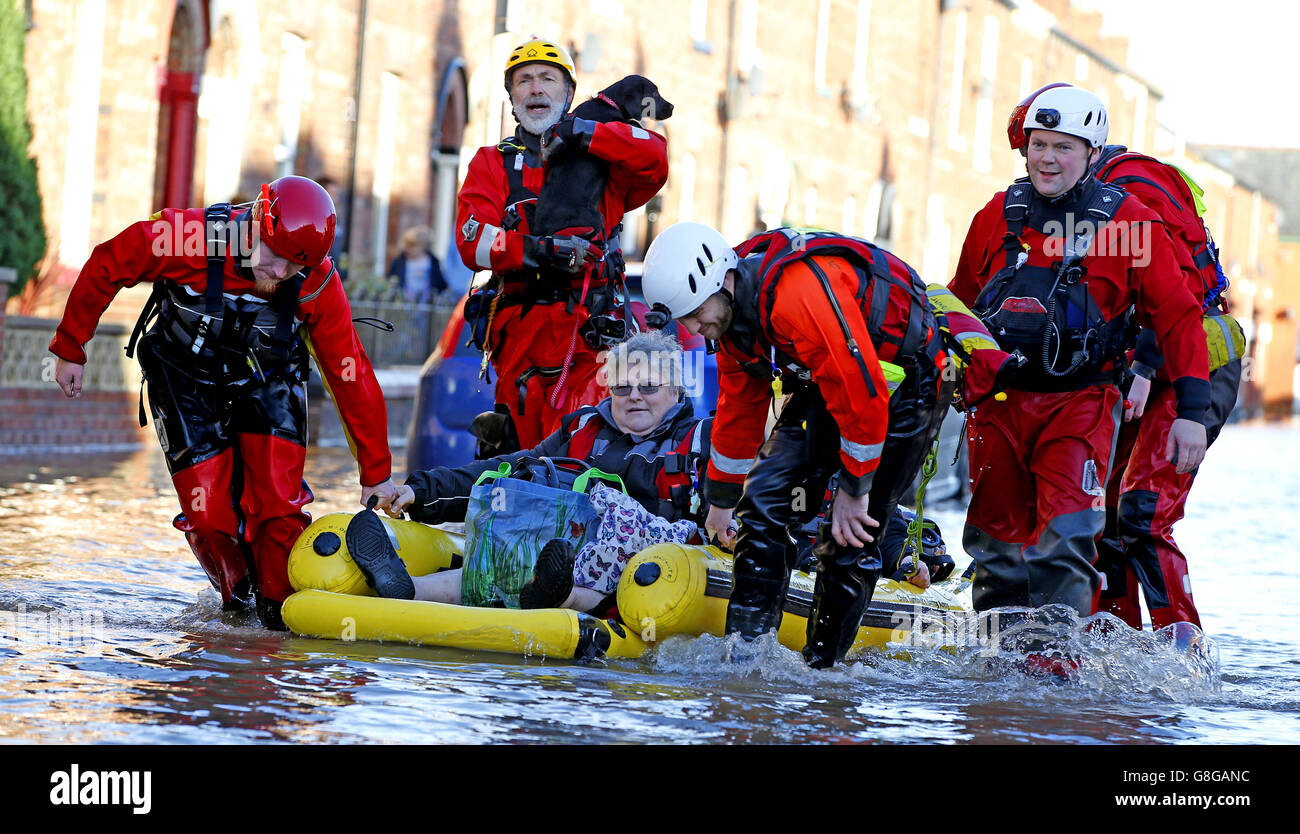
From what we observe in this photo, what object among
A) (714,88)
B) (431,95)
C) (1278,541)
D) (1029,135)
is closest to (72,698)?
(1029,135)

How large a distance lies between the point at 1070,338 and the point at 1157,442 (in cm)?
94

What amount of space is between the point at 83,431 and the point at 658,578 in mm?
8832

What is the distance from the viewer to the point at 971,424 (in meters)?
7.17

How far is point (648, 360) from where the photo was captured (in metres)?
7.63

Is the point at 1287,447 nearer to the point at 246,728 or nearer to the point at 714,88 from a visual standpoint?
the point at 714,88

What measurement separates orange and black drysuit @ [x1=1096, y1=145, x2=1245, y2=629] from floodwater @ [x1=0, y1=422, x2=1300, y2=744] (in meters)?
0.43

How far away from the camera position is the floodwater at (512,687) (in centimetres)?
544

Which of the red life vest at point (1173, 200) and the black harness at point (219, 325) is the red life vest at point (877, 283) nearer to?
the red life vest at point (1173, 200)

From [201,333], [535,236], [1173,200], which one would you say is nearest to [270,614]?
[201,333]

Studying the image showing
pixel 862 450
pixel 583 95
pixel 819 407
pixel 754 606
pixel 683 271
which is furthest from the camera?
pixel 583 95
